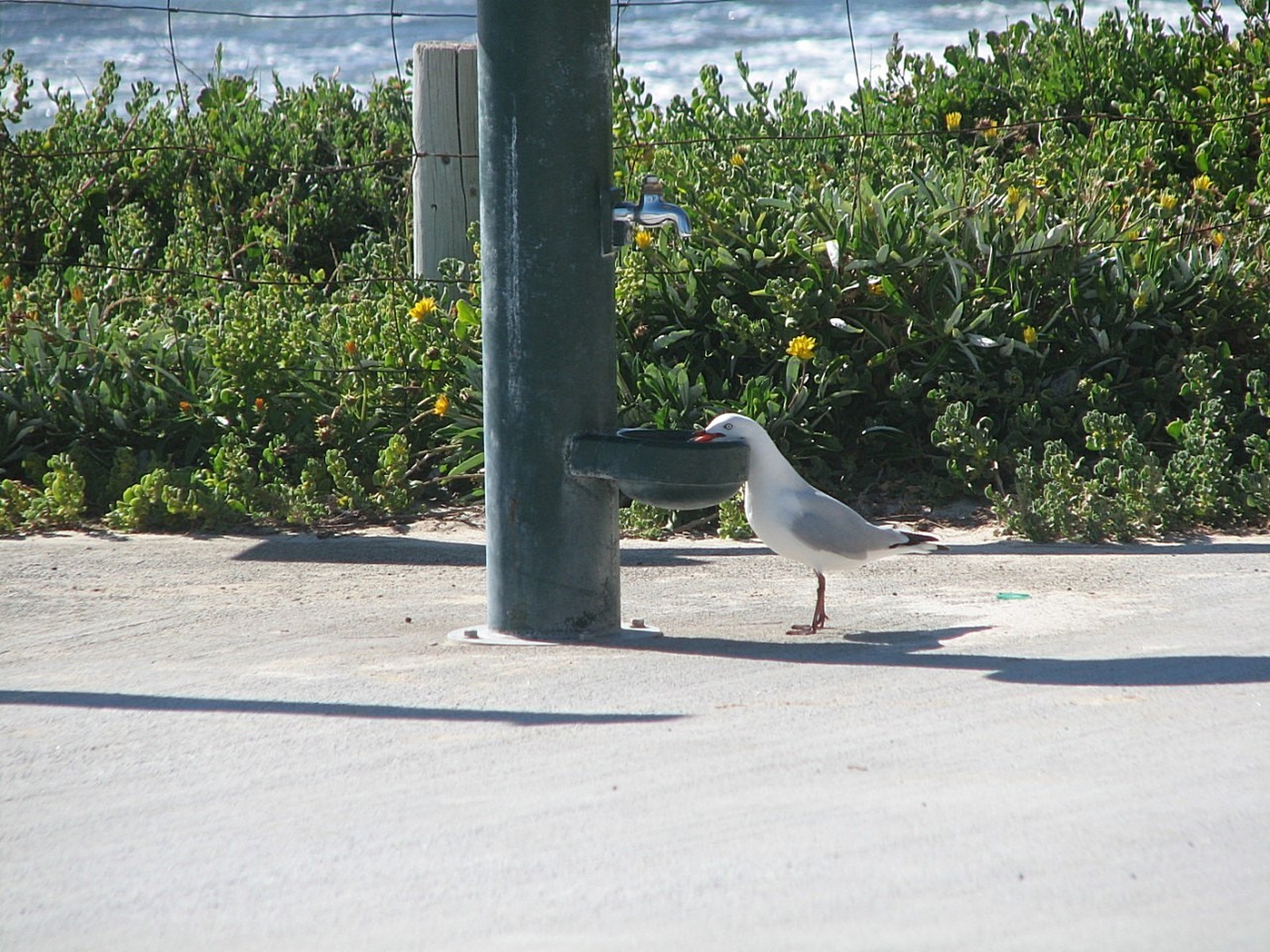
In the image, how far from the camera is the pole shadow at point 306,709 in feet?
12.2

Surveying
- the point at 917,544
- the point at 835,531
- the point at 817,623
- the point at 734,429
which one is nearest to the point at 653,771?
the point at 817,623

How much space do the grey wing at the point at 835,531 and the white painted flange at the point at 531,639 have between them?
1.75 feet

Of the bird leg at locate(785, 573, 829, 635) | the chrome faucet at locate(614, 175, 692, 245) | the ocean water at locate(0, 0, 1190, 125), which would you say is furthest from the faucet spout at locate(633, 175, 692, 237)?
the ocean water at locate(0, 0, 1190, 125)

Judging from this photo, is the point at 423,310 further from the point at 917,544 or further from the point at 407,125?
the point at 407,125

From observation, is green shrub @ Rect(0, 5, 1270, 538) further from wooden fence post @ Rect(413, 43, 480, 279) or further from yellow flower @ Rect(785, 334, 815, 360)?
wooden fence post @ Rect(413, 43, 480, 279)

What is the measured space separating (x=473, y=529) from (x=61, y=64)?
33.0 feet

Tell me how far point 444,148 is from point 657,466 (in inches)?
148

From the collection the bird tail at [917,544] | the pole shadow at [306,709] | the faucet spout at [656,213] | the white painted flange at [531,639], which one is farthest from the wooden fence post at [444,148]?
the pole shadow at [306,709]

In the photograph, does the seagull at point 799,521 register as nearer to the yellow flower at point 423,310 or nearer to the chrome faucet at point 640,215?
the chrome faucet at point 640,215

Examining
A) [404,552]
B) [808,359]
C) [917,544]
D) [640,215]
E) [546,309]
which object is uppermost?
[640,215]

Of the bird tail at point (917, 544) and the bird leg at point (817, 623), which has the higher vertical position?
the bird tail at point (917, 544)

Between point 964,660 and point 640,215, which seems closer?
point 964,660

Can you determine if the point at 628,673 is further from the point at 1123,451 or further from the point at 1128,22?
the point at 1128,22

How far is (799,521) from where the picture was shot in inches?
182
